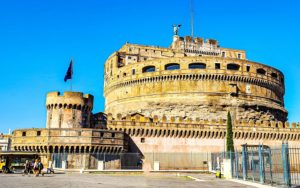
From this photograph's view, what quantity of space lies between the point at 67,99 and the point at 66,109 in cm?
111

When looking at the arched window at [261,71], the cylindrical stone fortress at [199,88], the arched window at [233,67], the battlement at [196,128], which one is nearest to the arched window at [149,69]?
Result: the cylindrical stone fortress at [199,88]

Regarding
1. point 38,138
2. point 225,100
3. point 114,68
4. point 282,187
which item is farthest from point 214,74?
point 282,187

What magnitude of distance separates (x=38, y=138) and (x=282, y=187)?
2603 centimetres

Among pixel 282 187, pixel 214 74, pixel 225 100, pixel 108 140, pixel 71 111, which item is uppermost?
pixel 214 74

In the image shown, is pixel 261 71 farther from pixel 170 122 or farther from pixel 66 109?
pixel 66 109

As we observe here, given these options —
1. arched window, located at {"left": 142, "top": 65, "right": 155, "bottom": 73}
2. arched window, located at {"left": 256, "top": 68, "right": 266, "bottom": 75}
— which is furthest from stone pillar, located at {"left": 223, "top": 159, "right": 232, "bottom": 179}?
arched window, located at {"left": 256, "top": 68, "right": 266, "bottom": 75}

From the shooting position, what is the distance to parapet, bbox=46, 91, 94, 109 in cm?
3784

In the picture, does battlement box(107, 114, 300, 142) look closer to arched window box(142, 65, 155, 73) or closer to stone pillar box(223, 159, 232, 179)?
arched window box(142, 65, 155, 73)

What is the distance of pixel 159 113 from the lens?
53.9m

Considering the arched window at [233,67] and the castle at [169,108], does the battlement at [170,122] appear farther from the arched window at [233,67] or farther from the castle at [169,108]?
the arched window at [233,67]

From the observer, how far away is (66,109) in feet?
124

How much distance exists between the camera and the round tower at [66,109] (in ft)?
124

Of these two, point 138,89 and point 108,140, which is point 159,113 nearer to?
point 138,89

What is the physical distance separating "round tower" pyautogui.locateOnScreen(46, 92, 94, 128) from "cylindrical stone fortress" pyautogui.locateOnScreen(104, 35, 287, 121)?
692 inches
